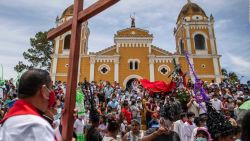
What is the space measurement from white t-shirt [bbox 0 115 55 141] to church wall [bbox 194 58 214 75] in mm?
29298

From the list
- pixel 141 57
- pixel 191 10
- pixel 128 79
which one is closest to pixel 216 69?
pixel 191 10

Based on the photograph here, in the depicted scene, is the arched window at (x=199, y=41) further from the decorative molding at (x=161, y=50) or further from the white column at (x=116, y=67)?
the white column at (x=116, y=67)

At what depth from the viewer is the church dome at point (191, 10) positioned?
1249 inches

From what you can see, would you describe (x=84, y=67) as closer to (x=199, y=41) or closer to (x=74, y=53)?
(x=199, y=41)

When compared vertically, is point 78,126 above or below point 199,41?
below

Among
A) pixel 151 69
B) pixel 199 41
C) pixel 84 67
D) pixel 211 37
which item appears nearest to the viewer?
pixel 151 69

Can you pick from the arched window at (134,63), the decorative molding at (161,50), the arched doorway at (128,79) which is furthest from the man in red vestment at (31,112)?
the decorative molding at (161,50)

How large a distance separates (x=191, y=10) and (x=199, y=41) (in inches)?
173

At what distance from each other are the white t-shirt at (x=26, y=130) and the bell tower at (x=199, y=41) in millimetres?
28931

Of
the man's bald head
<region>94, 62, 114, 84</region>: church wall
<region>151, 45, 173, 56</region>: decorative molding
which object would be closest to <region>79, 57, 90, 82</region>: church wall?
<region>94, 62, 114, 84</region>: church wall

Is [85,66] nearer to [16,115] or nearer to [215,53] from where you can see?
[215,53]

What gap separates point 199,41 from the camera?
101 ft

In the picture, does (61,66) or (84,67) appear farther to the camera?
(61,66)

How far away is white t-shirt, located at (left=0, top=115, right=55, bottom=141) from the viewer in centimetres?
138
